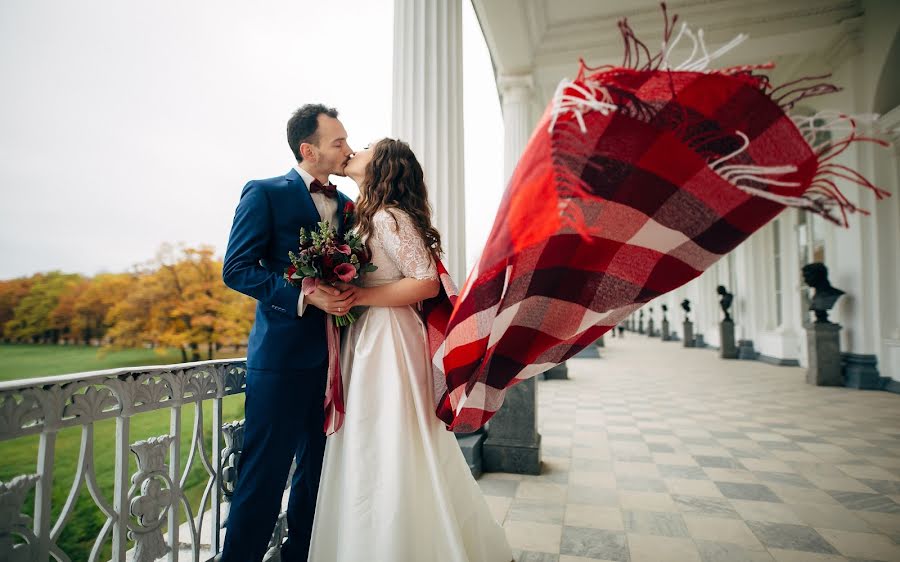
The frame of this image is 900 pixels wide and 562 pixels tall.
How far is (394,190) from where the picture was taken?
5.28 feet

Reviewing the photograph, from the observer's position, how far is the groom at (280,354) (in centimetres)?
137

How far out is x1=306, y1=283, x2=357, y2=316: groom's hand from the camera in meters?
1.37

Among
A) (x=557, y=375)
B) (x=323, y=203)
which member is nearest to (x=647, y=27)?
(x=557, y=375)

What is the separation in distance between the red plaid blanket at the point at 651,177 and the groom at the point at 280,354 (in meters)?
0.70

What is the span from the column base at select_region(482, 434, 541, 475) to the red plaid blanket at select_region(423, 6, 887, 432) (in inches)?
91.3

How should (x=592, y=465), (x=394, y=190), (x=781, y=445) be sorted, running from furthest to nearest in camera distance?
(x=781, y=445) < (x=592, y=465) < (x=394, y=190)

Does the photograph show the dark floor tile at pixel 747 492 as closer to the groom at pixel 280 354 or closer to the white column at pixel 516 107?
the groom at pixel 280 354

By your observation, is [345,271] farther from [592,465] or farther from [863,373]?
[863,373]

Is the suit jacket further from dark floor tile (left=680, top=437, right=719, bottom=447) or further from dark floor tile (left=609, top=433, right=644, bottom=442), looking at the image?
dark floor tile (left=680, top=437, right=719, bottom=447)

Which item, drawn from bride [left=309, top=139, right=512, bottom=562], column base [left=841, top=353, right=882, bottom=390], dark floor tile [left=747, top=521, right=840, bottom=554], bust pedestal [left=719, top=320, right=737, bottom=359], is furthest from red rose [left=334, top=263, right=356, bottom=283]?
A: bust pedestal [left=719, top=320, right=737, bottom=359]

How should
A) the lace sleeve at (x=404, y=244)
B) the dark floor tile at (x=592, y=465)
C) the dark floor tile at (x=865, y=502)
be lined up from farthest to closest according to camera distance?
the dark floor tile at (x=592, y=465), the dark floor tile at (x=865, y=502), the lace sleeve at (x=404, y=244)

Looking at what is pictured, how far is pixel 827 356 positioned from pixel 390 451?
8276mm

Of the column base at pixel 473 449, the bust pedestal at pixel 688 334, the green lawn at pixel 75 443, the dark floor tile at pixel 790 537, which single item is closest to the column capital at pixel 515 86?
the column base at pixel 473 449

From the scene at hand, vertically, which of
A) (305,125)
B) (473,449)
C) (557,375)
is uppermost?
(305,125)
